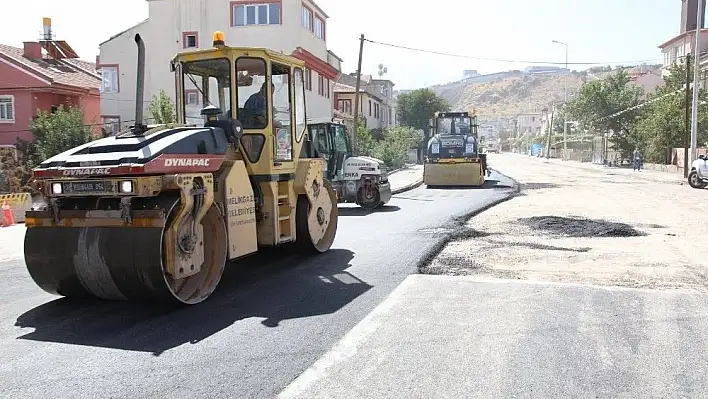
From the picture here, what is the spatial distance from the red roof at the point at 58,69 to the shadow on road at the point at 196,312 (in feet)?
88.7

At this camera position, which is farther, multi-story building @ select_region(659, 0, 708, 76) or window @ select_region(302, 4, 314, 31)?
multi-story building @ select_region(659, 0, 708, 76)

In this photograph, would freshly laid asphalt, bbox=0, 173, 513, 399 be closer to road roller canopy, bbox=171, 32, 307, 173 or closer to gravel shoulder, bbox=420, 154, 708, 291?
gravel shoulder, bbox=420, 154, 708, 291

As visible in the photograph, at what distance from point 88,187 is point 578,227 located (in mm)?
9306

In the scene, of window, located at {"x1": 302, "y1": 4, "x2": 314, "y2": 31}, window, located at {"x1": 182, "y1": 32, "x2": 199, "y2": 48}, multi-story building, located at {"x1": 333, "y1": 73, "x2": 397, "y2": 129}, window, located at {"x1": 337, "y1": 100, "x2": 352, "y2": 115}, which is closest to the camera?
window, located at {"x1": 302, "y1": 4, "x2": 314, "y2": 31}

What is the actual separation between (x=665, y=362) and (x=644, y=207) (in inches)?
501

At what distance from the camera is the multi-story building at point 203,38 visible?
1259 inches

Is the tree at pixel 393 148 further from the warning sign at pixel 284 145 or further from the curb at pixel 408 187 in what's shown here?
the warning sign at pixel 284 145

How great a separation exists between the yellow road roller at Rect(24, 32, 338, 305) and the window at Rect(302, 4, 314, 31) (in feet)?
83.4

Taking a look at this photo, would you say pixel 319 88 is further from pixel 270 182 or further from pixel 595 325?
pixel 595 325

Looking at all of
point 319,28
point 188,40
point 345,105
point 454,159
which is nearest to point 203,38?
point 188,40

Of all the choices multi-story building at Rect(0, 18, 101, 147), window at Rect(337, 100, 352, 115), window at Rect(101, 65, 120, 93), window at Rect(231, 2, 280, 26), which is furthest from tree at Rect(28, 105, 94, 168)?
window at Rect(337, 100, 352, 115)

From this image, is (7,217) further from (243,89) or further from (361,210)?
(243,89)

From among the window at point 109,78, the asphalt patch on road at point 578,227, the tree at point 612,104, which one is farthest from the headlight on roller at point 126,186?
the tree at point 612,104

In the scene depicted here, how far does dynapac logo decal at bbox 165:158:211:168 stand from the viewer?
20.4ft
